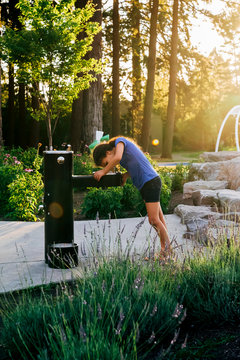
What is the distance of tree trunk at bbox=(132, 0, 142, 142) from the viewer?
952 inches

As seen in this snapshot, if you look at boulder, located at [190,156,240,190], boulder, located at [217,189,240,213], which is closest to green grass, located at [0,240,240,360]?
boulder, located at [217,189,240,213]

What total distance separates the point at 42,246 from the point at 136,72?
2204 centimetres

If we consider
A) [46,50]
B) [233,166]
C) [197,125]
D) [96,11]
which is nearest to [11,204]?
[233,166]

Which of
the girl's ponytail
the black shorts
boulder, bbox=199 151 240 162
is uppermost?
the girl's ponytail

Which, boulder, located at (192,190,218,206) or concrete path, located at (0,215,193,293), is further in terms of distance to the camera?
boulder, located at (192,190,218,206)

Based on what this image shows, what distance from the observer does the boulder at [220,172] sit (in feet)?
31.1

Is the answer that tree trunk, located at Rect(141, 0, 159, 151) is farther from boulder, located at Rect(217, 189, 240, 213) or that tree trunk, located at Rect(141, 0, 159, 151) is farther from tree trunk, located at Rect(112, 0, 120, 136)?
boulder, located at Rect(217, 189, 240, 213)

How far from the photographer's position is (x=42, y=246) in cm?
529

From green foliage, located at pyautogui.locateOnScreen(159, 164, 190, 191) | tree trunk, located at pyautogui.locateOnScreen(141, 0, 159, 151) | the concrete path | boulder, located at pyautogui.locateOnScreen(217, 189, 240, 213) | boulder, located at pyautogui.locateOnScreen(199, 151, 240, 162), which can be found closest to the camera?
the concrete path

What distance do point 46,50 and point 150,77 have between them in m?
9.60

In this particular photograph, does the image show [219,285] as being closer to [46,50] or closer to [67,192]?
[67,192]

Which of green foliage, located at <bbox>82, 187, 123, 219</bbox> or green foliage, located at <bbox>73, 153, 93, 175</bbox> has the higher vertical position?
green foliage, located at <bbox>73, 153, 93, 175</bbox>

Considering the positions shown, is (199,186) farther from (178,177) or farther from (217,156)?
(217,156)

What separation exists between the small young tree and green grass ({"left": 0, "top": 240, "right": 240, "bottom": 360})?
10176 millimetres
